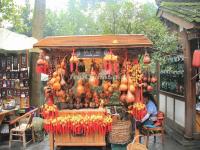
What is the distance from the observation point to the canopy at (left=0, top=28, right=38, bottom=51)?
33.6 feet

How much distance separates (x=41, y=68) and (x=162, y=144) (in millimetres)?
4112

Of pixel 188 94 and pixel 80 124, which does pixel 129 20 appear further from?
pixel 80 124

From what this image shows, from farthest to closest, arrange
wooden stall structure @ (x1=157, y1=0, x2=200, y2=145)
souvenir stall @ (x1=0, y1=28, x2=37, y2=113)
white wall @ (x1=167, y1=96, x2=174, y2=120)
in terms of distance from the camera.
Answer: souvenir stall @ (x1=0, y1=28, x2=37, y2=113) < white wall @ (x1=167, y1=96, x2=174, y2=120) < wooden stall structure @ (x1=157, y1=0, x2=200, y2=145)

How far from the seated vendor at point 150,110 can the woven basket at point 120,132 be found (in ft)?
2.55

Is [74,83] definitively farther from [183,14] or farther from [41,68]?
[183,14]

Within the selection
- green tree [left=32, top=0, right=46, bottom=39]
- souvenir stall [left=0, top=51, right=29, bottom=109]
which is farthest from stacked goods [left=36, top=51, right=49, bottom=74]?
green tree [left=32, top=0, right=46, bottom=39]

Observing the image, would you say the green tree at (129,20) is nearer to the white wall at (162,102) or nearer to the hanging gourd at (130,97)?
the white wall at (162,102)

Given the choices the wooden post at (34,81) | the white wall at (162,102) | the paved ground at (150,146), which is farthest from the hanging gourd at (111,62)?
the white wall at (162,102)

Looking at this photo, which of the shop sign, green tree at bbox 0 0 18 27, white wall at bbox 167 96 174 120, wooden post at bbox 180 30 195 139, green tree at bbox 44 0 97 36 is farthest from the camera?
green tree at bbox 44 0 97 36

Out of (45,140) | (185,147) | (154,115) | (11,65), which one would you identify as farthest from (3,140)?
(185,147)

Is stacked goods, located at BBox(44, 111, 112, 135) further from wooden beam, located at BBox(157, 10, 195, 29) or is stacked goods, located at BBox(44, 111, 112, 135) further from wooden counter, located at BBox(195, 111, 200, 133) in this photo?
wooden beam, located at BBox(157, 10, 195, 29)

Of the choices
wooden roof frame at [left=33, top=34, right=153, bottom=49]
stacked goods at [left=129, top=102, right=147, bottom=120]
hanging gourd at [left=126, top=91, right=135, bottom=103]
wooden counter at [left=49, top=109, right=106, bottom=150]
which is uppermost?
wooden roof frame at [left=33, top=34, right=153, bottom=49]

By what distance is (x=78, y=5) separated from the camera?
41.7m

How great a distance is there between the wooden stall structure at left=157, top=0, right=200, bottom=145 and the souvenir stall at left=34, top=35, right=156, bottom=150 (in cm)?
134
